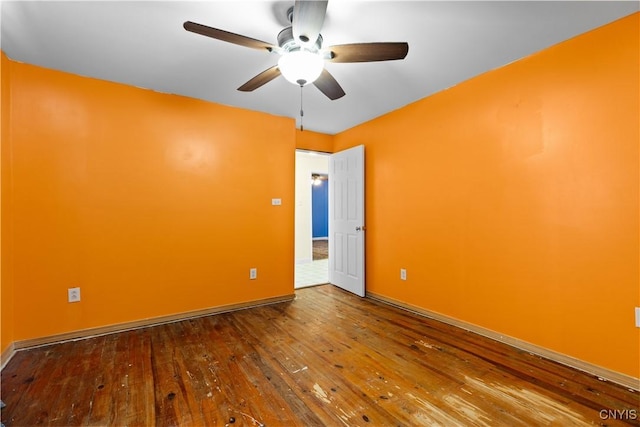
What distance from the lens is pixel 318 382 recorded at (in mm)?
1896

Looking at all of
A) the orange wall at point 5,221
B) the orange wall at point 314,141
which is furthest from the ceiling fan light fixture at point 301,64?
the orange wall at point 314,141

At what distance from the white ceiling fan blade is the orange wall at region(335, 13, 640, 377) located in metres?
1.88

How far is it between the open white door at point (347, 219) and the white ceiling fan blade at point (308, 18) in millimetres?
2365

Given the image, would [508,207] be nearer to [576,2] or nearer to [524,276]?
[524,276]

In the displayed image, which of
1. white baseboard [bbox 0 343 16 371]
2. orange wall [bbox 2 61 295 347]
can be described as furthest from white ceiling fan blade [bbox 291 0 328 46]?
white baseboard [bbox 0 343 16 371]

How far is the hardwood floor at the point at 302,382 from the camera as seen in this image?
158cm

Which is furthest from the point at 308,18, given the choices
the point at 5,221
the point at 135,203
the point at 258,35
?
the point at 5,221

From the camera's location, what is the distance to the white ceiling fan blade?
131 centimetres

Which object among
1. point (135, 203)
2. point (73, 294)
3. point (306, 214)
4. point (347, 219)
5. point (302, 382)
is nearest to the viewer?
point (302, 382)

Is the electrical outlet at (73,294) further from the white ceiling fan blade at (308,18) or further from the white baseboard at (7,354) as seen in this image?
the white ceiling fan blade at (308,18)

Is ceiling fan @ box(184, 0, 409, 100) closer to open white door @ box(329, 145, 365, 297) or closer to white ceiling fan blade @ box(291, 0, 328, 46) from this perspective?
white ceiling fan blade @ box(291, 0, 328, 46)

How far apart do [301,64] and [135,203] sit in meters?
2.19

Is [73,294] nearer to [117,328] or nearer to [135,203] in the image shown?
[117,328]

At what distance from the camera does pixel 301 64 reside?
1642 mm
